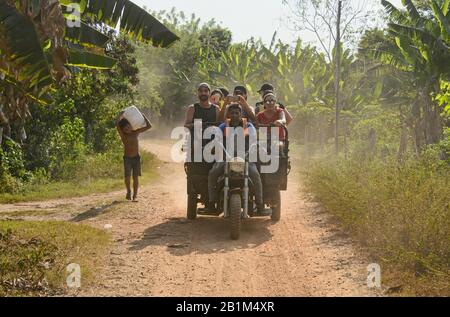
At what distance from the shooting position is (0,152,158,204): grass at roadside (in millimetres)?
12891

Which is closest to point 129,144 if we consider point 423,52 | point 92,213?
point 92,213

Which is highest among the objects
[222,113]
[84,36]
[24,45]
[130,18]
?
[130,18]

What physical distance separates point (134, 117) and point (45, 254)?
201 inches

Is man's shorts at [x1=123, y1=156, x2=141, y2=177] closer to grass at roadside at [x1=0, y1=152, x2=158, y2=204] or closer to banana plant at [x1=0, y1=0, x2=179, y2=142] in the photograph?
grass at roadside at [x1=0, y1=152, x2=158, y2=204]

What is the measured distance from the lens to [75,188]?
14164mm

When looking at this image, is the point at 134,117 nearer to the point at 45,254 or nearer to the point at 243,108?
the point at 243,108

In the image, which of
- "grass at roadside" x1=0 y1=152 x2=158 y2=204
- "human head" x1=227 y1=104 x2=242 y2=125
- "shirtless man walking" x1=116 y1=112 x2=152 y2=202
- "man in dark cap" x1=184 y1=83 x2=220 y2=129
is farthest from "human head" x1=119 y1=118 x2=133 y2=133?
"human head" x1=227 y1=104 x2=242 y2=125

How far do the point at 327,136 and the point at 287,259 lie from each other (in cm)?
2504

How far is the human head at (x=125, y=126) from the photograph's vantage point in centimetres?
1166

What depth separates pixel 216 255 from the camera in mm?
7438

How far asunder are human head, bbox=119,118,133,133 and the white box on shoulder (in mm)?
78

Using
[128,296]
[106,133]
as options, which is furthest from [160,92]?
[128,296]

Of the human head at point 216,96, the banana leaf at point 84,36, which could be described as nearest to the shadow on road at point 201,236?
the human head at point 216,96
